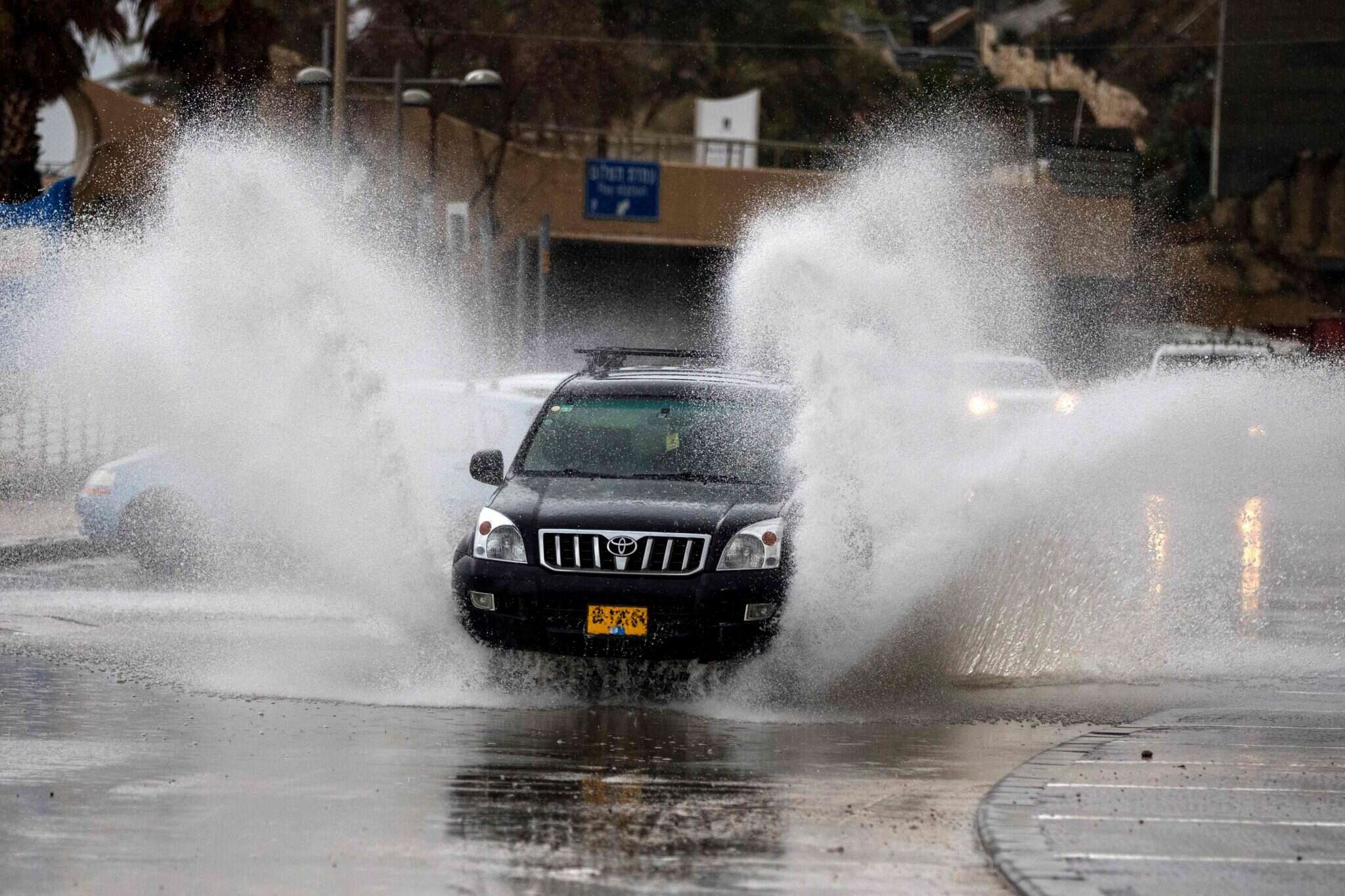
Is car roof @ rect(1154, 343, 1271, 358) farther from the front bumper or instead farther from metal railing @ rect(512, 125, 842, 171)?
the front bumper

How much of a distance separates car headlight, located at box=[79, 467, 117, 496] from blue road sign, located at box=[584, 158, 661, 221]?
29.2m

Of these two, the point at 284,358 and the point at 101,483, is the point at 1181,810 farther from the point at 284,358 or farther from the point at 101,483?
the point at 101,483

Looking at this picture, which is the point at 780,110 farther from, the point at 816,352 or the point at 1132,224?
the point at 816,352

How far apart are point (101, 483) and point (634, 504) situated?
9.05m

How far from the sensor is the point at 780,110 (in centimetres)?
6638

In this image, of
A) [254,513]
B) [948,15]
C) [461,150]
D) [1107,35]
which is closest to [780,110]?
[1107,35]

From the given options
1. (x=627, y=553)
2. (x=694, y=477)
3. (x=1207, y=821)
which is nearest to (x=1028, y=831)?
(x=1207, y=821)

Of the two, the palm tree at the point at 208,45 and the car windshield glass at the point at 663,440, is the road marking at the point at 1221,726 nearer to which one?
the car windshield glass at the point at 663,440

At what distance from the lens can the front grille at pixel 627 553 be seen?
36.9ft

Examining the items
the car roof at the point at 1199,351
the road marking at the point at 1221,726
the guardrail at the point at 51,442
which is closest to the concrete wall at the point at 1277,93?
the car roof at the point at 1199,351

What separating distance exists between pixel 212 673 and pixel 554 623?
2.20m

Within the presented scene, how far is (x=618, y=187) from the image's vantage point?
48.1 m

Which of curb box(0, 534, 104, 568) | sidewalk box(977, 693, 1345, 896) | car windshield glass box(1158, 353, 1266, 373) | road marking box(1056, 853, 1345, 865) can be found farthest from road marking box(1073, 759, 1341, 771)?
car windshield glass box(1158, 353, 1266, 373)

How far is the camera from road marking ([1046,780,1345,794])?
8.88 meters
